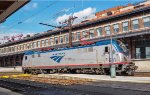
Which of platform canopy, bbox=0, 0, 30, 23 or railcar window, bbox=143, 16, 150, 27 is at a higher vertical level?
railcar window, bbox=143, 16, 150, 27

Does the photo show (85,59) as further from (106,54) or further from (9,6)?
(9,6)

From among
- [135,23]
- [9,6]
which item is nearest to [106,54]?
[135,23]

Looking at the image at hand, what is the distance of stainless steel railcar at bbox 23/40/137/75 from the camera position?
35.2 m

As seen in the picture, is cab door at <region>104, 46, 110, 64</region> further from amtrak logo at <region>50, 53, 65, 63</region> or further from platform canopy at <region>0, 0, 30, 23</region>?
platform canopy at <region>0, 0, 30, 23</region>

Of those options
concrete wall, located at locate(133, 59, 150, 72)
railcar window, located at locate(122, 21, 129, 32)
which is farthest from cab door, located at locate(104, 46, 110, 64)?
railcar window, located at locate(122, 21, 129, 32)

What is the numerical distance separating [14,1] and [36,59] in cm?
4045

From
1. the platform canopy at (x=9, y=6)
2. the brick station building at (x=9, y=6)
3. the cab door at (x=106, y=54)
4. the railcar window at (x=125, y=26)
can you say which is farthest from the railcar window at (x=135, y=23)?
the platform canopy at (x=9, y=6)

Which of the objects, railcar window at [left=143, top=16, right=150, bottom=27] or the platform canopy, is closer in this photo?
the platform canopy

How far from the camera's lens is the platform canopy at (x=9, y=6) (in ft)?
35.6

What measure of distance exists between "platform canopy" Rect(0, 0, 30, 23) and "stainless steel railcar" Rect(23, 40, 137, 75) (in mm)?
23033

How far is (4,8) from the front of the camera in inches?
494

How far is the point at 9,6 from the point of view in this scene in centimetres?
1195

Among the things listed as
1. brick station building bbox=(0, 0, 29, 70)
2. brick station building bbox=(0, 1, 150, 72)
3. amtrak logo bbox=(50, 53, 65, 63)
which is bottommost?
amtrak logo bbox=(50, 53, 65, 63)

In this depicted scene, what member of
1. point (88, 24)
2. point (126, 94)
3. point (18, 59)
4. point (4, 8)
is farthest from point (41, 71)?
point (18, 59)
